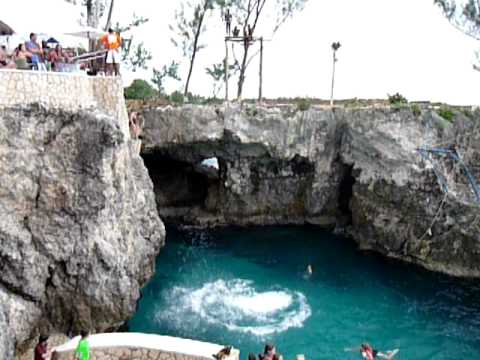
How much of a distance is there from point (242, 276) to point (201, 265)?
226cm

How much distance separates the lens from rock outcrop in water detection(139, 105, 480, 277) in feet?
75.2

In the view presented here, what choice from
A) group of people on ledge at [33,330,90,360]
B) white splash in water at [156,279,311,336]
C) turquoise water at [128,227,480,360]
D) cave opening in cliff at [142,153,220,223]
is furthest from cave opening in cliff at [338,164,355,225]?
group of people on ledge at [33,330,90,360]

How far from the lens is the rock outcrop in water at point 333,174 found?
22.9 meters

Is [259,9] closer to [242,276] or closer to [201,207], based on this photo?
[201,207]

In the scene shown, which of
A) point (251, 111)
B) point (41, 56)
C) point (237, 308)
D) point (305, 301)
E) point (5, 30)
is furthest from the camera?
point (251, 111)

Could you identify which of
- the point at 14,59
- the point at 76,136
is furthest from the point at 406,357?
the point at 14,59

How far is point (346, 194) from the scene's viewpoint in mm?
28688

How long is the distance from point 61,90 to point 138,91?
13349 mm

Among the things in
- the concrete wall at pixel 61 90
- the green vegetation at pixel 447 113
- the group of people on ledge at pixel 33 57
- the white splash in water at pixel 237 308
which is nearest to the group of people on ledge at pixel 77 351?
the white splash in water at pixel 237 308

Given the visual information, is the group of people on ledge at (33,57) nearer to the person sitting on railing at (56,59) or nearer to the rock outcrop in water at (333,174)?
the person sitting on railing at (56,59)

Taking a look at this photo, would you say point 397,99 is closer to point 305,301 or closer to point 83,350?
point 305,301

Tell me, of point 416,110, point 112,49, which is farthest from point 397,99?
point 112,49

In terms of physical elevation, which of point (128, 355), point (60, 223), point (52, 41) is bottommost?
→ point (128, 355)

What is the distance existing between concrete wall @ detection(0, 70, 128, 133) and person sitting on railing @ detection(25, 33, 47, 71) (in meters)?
0.38
